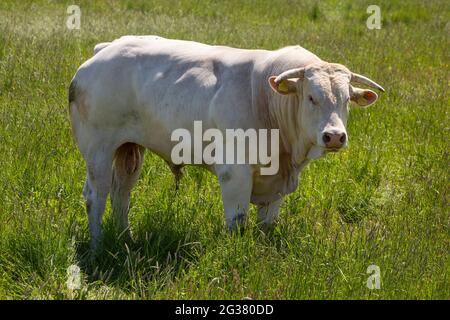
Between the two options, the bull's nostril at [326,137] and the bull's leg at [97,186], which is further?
the bull's leg at [97,186]

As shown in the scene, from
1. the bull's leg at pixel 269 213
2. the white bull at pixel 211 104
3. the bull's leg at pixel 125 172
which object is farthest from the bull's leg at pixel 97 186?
the bull's leg at pixel 269 213

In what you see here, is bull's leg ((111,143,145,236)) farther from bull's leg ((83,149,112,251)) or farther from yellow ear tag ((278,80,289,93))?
yellow ear tag ((278,80,289,93))

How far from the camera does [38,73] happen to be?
350 inches

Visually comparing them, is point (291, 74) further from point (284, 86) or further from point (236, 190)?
point (236, 190)

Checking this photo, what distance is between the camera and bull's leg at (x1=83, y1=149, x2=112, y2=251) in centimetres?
567

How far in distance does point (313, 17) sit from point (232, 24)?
267cm

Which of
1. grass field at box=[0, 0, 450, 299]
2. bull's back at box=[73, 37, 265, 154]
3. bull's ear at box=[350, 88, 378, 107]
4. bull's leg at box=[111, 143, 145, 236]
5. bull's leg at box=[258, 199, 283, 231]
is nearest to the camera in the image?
grass field at box=[0, 0, 450, 299]

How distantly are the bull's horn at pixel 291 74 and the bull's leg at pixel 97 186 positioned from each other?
4.83 ft

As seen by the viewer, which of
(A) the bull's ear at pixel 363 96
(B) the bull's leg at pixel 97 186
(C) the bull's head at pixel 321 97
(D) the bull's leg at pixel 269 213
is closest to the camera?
(C) the bull's head at pixel 321 97

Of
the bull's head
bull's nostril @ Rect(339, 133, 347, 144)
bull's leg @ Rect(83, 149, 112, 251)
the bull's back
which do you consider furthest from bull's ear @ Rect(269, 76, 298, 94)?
bull's leg @ Rect(83, 149, 112, 251)

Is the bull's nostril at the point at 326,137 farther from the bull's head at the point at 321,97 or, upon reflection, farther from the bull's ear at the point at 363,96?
the bull's ear at the point at 363,96

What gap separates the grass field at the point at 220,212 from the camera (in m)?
4.59

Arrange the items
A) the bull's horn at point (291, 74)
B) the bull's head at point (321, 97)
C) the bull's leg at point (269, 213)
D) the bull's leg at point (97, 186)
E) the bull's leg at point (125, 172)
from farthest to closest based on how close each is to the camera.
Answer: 1. the bull's leg at point (125, 172)
2. the bull's leg at point (97, 186)
3. the bull's leg at point (269, 213)
4. the bull's horn at point (291, 74)
5. the bull's head at point (321, 97)
